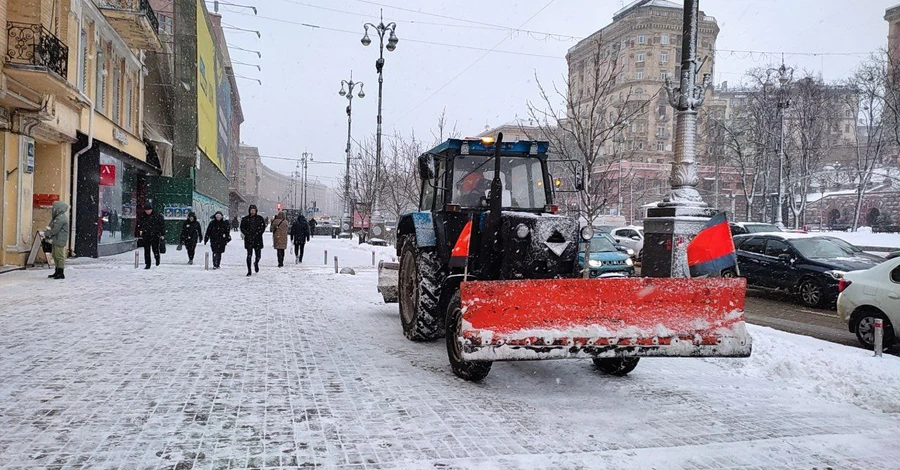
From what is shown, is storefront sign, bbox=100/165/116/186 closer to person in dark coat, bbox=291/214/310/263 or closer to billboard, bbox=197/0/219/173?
person in dark coat, bbox=291/214/310/263

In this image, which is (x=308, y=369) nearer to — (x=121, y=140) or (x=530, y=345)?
(x=530, y=345)

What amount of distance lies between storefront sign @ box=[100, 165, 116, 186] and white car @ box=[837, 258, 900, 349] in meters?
20.4

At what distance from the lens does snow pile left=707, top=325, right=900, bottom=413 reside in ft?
19.2

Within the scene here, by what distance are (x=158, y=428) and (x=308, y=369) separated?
2.07 m

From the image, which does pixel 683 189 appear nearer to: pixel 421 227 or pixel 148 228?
pixel 421 227

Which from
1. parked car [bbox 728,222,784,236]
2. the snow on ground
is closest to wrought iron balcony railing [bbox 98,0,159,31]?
parked car [bbox 728,222,784,236]

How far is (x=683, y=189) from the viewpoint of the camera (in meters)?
9.73

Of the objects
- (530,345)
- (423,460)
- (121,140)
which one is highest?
(121,140)

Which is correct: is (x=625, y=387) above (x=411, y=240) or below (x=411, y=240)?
below

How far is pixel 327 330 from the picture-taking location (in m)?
8.85

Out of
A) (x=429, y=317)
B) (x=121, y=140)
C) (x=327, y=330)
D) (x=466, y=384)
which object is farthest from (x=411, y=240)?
(x=121, y=140)

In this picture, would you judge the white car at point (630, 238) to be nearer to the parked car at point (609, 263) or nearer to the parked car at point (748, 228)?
the parked car at point (748, 228)

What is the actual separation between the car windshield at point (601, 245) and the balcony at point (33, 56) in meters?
13.5

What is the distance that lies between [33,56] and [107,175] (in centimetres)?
674
